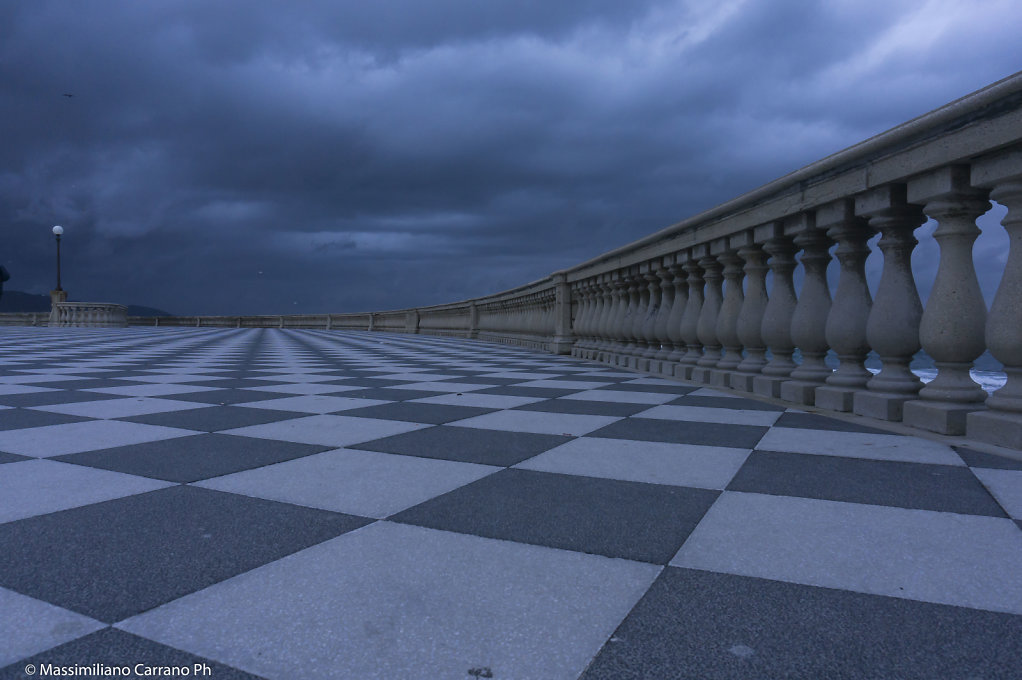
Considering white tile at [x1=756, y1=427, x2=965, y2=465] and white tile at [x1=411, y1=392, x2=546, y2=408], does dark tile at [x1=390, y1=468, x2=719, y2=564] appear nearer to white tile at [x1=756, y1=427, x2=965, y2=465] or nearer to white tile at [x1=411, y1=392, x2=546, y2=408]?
white tile at [x1=756, y1=427, x2=965, y2=465]

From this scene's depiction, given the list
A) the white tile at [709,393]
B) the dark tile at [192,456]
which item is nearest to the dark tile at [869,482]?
the dark tile at [192,456]

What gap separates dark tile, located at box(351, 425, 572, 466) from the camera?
7.43 ft

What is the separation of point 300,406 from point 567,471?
199cm

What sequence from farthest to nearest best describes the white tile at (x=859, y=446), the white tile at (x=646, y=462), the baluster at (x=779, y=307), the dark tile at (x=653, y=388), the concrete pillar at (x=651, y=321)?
the concrete pillar at (x=651, y=321), the dark tile at (x=653, y=388), the baluster at (x=779, y=307), the white tile at (x=859, y=446), the white tile at (x=646, y=462)

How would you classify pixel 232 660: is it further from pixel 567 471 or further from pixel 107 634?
pixel 567 471

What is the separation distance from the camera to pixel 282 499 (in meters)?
1.71

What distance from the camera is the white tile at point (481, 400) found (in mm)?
3670

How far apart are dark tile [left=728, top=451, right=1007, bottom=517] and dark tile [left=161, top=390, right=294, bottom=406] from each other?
9.41 feet

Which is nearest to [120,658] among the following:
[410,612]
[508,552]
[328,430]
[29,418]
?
[410,612]

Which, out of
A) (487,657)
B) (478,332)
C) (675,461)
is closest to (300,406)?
(675,461)

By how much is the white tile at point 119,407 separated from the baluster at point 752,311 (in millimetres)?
3310

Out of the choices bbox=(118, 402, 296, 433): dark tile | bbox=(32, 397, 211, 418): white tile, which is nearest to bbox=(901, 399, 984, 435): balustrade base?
bbox=(118, 402, 296, 433): dark tile

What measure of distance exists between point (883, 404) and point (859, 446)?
0.69 metres

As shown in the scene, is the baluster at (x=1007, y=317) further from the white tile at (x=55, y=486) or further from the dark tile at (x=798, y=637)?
the white tile at (x=55, y=486)
